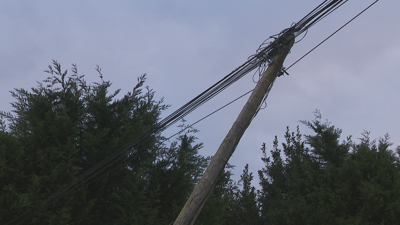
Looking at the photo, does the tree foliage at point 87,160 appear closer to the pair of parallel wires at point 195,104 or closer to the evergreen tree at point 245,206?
the pair of parallel wires at point 195,104

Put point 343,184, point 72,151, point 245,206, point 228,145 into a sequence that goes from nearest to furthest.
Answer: point 228,145
point 72,151
point 343,184
point 245,206

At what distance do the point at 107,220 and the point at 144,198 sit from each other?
1.24 metres

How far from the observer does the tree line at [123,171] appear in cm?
847

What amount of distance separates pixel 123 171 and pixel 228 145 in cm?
535

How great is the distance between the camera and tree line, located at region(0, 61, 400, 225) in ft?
27.8

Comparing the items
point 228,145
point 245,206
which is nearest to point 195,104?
point 228,145

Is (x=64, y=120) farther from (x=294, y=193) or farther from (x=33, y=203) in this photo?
(x=294, y=193)

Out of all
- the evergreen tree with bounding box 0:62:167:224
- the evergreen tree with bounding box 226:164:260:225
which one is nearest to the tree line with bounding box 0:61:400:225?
the evergreen tree with bounding box 0:62:167:224

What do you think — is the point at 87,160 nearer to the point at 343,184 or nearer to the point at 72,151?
the point at 72,151

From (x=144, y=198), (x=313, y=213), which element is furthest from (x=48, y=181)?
(x=313, y=213)

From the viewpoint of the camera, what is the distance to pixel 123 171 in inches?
377

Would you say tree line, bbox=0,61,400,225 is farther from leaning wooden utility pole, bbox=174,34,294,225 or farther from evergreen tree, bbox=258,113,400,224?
leaning wooden utility pole, bbox=174,34,294,225

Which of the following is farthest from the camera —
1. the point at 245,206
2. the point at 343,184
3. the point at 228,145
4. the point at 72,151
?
the point at 245,206

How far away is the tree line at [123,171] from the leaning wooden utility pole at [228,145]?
13.3 feet
